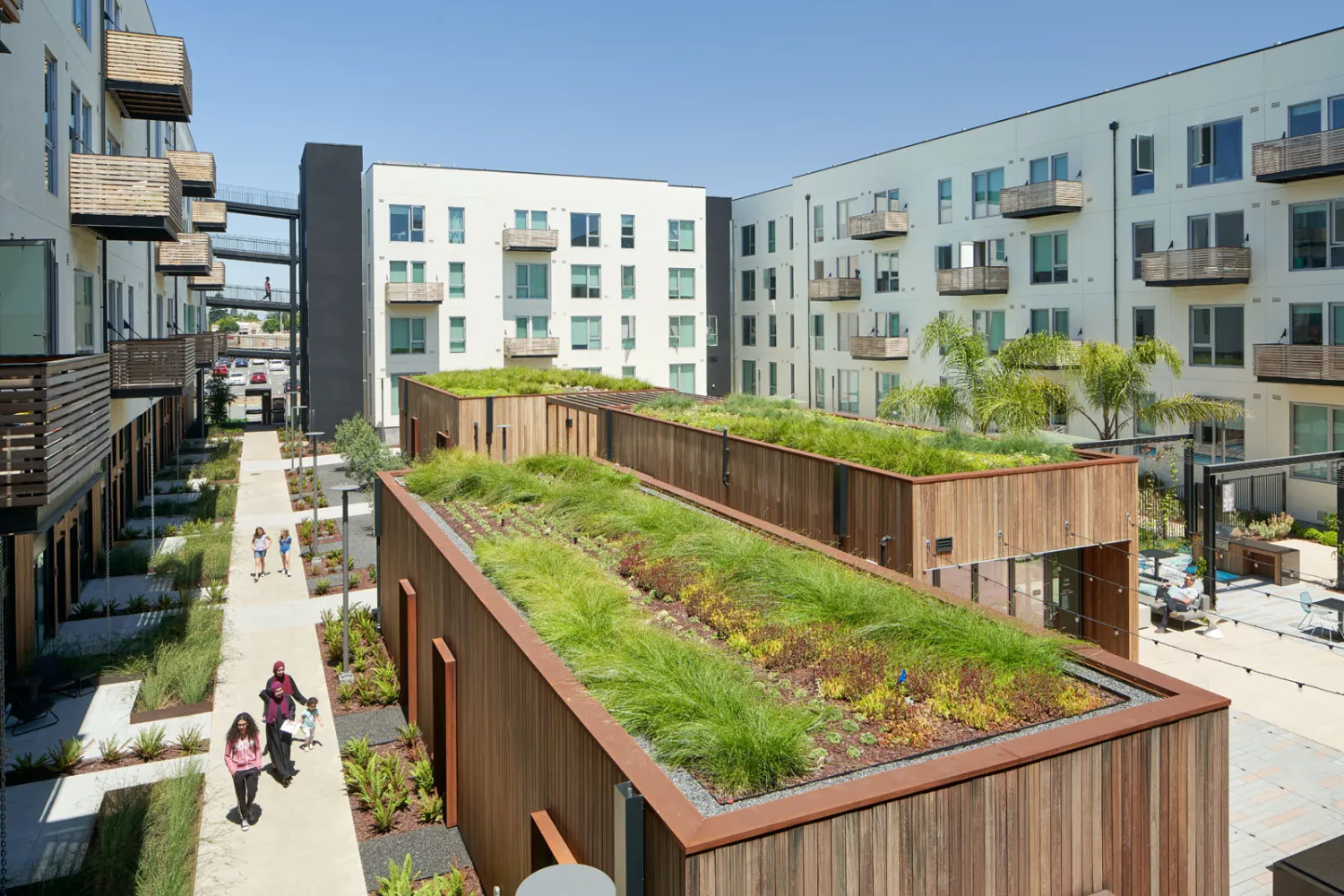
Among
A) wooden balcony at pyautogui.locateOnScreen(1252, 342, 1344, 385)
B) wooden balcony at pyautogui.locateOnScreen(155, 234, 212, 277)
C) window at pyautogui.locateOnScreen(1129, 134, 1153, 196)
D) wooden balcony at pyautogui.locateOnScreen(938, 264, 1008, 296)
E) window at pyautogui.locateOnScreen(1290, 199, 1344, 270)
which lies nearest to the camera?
wooden balcony at pyautogui.locateOnScreen(1252, 342, 1344, 385)

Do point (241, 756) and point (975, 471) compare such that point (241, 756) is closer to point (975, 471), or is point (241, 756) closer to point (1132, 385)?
point (975, 471)

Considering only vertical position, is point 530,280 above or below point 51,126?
above

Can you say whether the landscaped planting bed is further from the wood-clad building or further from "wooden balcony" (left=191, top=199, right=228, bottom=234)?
"wooden balcony" (left=191, top=199, right=228, bottom=234)

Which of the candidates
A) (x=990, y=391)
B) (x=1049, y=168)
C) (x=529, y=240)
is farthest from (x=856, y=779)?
(x=529, y=240)

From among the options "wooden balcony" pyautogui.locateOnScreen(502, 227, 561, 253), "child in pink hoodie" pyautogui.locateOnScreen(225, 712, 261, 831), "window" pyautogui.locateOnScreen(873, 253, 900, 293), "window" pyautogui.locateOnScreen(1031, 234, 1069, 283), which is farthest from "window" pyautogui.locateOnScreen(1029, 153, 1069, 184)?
"child in pink hoodie" pyautogui.locateOnScreen(225, 712, 261, 831)

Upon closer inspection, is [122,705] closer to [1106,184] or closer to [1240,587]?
[1240,587]

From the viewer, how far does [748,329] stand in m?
55.7

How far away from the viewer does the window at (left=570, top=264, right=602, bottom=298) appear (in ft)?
161

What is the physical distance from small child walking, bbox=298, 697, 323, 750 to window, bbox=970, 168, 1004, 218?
31.5 meters

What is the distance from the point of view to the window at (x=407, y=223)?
1786 inches

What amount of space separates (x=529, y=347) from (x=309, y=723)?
35334 millimetres

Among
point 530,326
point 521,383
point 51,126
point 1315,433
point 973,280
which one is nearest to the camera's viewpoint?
point 51,126

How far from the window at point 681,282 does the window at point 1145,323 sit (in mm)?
25045

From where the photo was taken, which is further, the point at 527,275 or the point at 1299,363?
the point at 527,275
